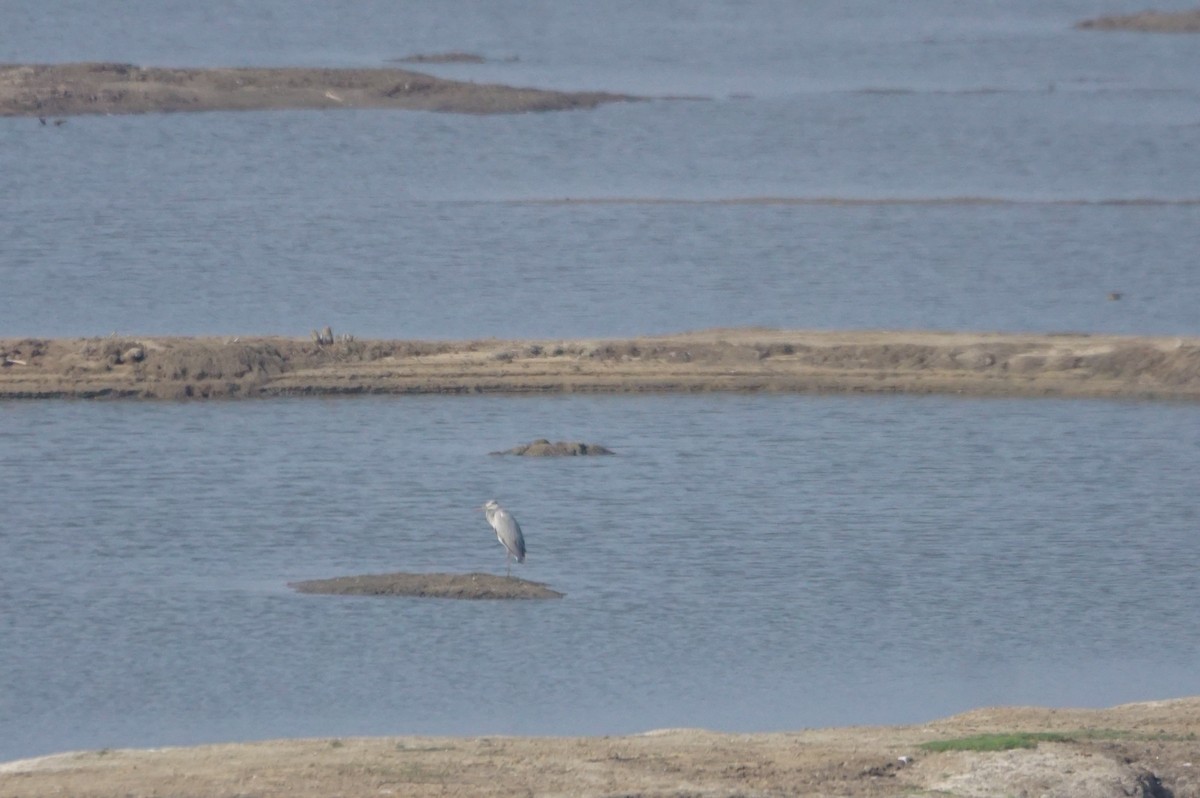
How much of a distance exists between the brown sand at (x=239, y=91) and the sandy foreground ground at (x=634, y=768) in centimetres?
3393

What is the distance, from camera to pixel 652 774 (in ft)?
35.3

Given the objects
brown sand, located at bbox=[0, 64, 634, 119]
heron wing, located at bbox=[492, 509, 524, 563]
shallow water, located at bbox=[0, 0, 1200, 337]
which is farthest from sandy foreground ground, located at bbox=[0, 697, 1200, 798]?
brown sand, located at bbox=[0, 64, 634, 119]

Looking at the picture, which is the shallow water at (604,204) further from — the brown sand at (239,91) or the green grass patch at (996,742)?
the green grass patch at (996,742)

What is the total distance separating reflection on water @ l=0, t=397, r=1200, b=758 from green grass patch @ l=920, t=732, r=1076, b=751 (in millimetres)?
2492

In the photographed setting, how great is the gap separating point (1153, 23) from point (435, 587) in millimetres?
66928

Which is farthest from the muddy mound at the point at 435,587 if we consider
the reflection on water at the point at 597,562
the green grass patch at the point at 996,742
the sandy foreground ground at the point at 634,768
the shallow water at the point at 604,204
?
the shallow water at the point at 604,204

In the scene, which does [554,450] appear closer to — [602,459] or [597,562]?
[602,459]

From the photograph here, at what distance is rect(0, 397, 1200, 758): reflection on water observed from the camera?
14.5 meters

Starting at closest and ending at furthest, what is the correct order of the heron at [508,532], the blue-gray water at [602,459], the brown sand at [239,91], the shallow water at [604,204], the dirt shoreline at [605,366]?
the blue-gray water at [602,459] → the heron at [508,532] → the dirt shoreline at [605,366] → the shallow water at [604,204] → the brown sand at [239,91]

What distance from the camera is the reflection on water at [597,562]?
14477 mm

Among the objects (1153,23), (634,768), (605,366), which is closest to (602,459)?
(605,366)

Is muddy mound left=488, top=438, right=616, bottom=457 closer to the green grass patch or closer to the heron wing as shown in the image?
the heron wing

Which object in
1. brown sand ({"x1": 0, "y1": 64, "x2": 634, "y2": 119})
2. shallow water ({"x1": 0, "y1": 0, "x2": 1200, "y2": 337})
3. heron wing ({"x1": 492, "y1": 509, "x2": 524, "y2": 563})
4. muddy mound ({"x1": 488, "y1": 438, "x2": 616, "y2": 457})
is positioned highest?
brown sand ({"x1": 0, "y1": 64, "x2": 634, "y2": 119})

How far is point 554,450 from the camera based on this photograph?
22.1m
